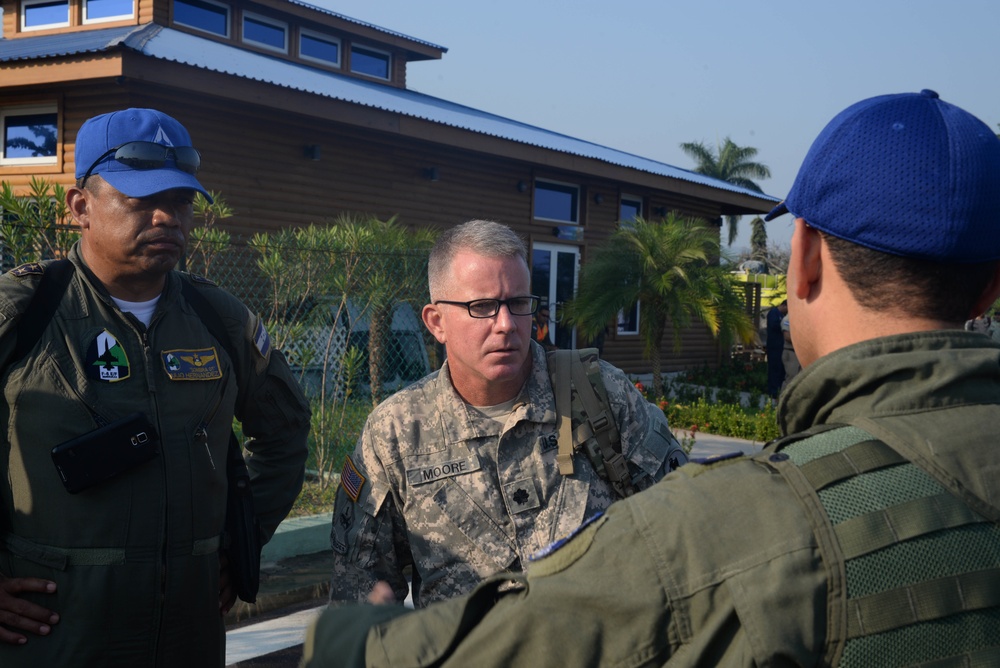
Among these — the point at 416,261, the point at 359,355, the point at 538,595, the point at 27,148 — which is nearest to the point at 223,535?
the point at 538,595

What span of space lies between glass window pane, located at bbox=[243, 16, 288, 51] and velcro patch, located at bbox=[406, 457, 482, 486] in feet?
63.4

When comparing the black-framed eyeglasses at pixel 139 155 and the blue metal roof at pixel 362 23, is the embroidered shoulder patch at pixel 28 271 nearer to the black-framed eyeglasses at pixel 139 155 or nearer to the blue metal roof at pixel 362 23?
the black-framed eyeglasses at pixel 139 155

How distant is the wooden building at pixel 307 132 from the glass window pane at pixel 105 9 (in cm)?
4

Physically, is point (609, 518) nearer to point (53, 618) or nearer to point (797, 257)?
point (797, 257)

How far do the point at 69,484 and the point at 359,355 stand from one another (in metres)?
5.27

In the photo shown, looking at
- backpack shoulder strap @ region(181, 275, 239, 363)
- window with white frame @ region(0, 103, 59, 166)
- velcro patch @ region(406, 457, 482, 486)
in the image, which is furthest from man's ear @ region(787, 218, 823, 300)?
window with white frame @ region(0, 103, 59, 166)

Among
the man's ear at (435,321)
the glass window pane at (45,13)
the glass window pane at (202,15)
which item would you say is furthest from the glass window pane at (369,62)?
the man's ear at (435,321)

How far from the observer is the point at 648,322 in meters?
14.6

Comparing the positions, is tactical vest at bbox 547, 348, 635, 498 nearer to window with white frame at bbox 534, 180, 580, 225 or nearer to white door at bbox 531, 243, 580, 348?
white door at bbox 531, 243, 580, 348

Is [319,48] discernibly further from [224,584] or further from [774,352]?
[224,584]

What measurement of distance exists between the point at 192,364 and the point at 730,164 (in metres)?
55.5

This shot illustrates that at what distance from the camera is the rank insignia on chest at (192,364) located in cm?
266

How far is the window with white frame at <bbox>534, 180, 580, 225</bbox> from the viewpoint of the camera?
18.2 m

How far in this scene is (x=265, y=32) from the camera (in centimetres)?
2028
